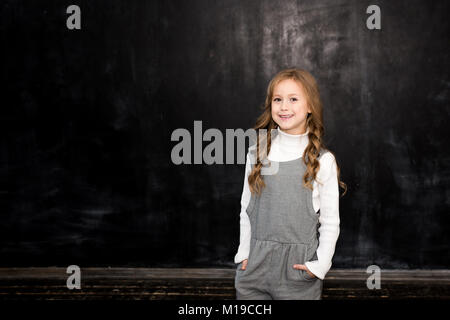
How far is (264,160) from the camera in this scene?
4.36 feet

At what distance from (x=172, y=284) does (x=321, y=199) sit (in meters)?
1.54

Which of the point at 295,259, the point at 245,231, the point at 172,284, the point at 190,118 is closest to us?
the point at 295,259

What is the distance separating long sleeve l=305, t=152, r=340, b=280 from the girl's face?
0.51 ft

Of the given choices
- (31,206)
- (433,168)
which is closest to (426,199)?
(433,168)

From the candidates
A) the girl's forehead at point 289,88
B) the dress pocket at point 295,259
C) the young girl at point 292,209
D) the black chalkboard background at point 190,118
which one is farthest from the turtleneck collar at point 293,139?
the black chalkboard background at point 190,118

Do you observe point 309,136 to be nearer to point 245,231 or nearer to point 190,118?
point 245,231

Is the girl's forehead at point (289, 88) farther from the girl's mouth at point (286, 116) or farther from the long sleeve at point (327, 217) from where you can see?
the long sleeve at point (327, 217)

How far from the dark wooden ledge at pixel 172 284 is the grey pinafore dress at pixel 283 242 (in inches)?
45.3

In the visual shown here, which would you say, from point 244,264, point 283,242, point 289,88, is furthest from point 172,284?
point 289,88

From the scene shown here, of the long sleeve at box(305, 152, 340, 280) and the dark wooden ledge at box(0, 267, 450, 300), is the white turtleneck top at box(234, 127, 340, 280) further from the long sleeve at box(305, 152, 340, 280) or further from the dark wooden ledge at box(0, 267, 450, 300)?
the dark wooden ledge at box(0, 267, 450, 300)

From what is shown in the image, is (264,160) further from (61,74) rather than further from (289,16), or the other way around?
(61,74)

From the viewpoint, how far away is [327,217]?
1.26 metres

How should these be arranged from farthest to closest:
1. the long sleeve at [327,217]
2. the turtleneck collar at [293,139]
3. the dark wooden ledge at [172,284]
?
the dark wooden ledge at [172,284], the turtleneck collar at [293,139], the long sleeve at [327,217]

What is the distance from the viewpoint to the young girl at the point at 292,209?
125 centimetres
